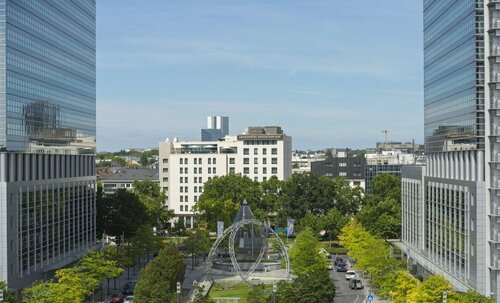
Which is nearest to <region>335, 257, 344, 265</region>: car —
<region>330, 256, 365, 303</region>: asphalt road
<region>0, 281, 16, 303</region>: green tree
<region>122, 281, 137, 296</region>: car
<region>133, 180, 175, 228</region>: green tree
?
<region>330, 256, 365, 303</region>: asphalt road

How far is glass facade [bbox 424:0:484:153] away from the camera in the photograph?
73.7 meters

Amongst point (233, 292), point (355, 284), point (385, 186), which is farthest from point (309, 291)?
point (385, 186)

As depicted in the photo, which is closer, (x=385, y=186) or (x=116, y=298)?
(x=116, y=298)

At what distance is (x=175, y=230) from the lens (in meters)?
154

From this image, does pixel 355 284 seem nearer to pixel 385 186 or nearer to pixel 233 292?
pixel 233 292

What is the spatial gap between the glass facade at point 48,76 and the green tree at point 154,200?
148 feet

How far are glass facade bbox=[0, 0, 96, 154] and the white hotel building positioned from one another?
73.5 metres

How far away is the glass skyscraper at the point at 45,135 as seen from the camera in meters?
75.9

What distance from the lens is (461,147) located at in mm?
78312

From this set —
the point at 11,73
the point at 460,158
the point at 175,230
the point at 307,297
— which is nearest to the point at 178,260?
the point at 307,297

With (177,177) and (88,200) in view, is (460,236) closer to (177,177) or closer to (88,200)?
(88,200)

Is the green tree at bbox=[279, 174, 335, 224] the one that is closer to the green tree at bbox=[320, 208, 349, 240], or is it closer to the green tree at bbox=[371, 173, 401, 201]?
the green tree at bbox=[371, 173, 401, 201]

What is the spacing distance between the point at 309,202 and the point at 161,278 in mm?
78775

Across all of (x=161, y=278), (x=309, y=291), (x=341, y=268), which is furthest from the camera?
(x=341, y=268)
